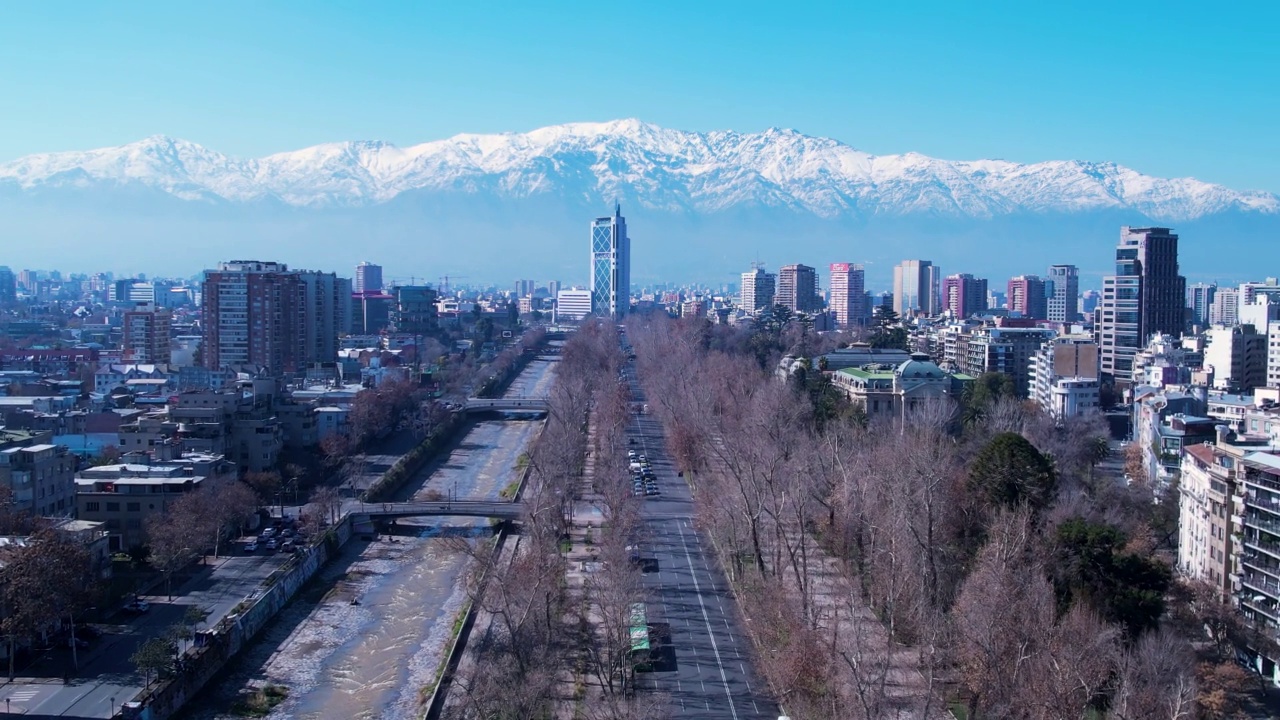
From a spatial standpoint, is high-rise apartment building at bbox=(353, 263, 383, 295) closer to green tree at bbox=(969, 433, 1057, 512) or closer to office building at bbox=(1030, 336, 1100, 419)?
office building at bbox=(1030, 336, 1100, 419)

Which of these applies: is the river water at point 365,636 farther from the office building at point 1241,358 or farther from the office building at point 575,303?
the office building at point 575,303

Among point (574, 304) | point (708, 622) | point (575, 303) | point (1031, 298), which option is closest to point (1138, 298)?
point (708, 622)

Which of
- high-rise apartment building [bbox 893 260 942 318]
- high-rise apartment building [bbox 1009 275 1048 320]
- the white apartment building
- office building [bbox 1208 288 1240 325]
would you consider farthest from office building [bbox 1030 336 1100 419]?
the white apartment building

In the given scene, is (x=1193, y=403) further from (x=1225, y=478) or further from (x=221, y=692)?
(x=221, y=692)

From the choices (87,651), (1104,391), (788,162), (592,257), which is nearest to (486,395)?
(1104,391)

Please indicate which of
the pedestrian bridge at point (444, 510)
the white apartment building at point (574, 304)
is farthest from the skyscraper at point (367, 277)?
the pedestrian bridge at point (444, 510)

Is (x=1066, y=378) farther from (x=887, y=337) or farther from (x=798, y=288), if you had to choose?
(x=798, y=288)
